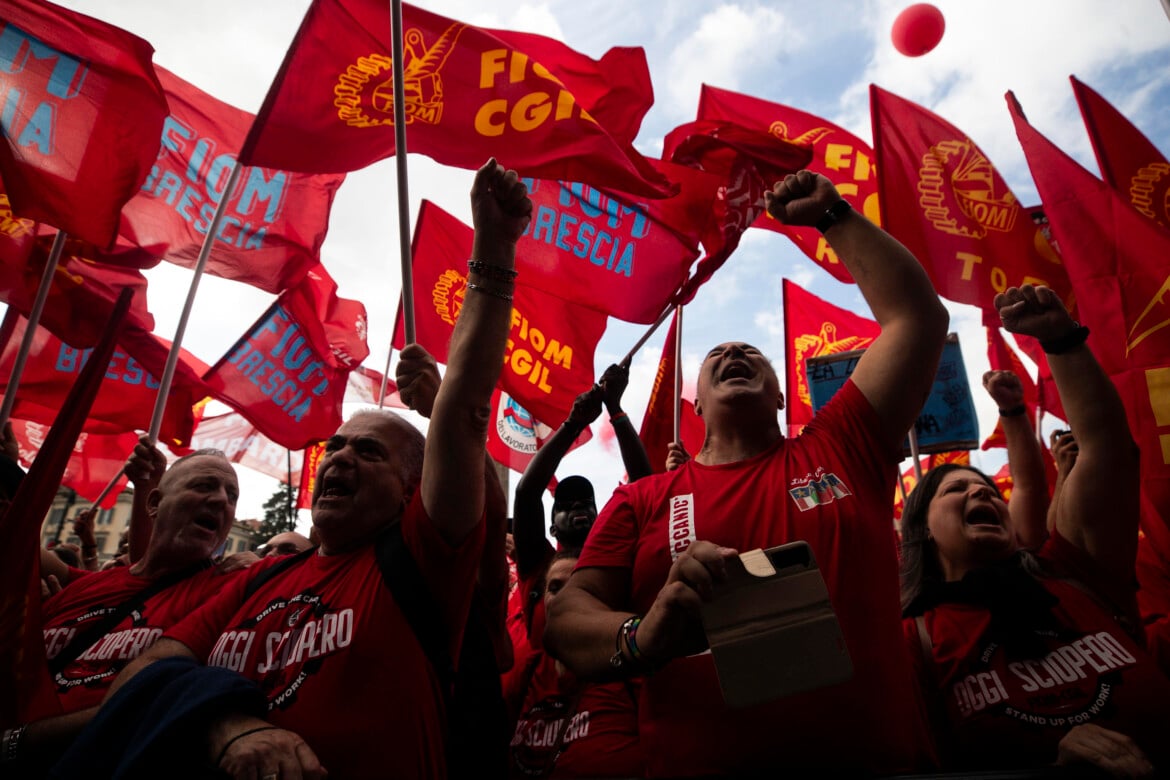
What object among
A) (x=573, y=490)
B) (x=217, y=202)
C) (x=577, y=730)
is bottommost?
(x=577, y=730)

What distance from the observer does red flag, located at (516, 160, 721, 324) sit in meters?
4.64

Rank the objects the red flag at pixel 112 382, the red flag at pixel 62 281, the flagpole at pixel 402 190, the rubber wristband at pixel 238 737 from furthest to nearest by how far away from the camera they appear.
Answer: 1. the red flag at pixel 112 382
2. the red flag at pixel 62 281
3. the flagpole at pixel 402 190
4. the rubber wristband at pixel 238 737

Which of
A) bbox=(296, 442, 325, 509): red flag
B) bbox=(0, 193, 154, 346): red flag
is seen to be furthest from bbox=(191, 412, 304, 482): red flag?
bbox=(0, 193, 154, 346): red flag

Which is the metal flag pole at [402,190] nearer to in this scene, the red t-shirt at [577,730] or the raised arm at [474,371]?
the raised arm at [474,371]

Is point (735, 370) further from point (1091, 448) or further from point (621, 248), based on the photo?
point (621, 248)

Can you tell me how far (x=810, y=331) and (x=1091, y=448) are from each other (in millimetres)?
4932

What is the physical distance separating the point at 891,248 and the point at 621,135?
128 inches

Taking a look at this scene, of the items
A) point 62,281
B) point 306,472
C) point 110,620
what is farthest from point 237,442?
point 110,620

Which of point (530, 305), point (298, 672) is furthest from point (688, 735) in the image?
point (530, 305)

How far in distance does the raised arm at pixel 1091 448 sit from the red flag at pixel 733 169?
2348 millimetres

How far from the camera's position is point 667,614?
1.31 m

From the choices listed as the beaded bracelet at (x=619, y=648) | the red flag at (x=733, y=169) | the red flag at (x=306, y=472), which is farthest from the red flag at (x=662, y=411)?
the red flag at (x=306, y=472)

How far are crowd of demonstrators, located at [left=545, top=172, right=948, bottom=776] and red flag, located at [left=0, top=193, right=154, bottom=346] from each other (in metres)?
→ 4.42

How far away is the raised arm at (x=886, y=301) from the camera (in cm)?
187
